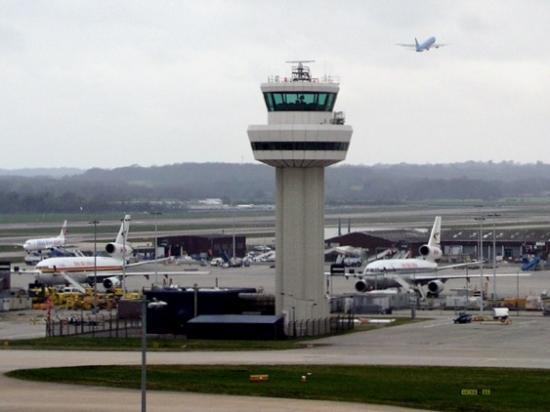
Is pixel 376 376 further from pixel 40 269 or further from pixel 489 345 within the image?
pixel 40 269

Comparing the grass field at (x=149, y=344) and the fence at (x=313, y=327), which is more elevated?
the fence at (x=313, y=327)

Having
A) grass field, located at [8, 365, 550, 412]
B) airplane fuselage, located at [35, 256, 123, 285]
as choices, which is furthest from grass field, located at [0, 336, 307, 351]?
airplane fuselage, located at [35, 256, 123, 285]

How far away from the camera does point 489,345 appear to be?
8819 cm

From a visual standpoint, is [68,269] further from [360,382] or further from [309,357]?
[360,382]

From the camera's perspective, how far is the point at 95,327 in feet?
334

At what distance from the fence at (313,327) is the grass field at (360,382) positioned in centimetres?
1763

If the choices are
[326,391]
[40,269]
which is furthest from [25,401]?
[40,269]

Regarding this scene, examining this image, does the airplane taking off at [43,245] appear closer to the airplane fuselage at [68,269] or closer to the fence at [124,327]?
the airplane fuselage at [68,269]

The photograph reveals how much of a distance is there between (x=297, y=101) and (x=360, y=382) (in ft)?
93.6

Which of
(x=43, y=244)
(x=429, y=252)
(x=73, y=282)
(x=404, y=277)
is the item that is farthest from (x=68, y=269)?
(x=43, y=244)

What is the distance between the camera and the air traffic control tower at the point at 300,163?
9312cm

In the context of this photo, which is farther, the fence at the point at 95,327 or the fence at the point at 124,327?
the fence at the point at 95,327

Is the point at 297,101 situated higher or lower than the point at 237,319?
higher

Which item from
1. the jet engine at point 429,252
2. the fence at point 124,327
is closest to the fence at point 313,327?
the fence at point 124,327
